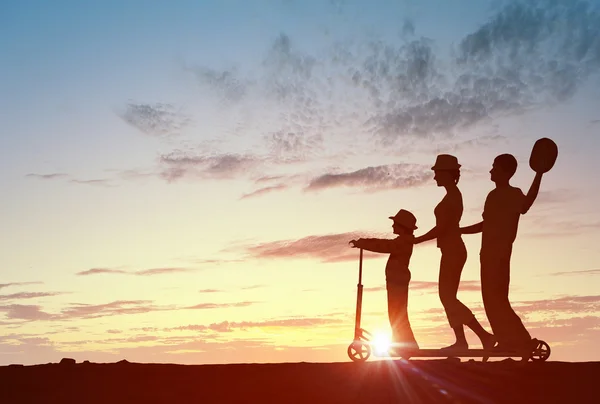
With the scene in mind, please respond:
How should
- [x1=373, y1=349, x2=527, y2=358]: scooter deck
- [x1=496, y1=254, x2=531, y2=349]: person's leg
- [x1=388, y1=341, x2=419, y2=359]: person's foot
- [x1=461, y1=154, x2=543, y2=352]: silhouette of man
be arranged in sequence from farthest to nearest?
1. [x1=388, y1=341, x2=419, y2=359]: person's foot
2. [x1=461, y1=154, x2=543, y2=352]: silhouette of man
3. [x1=496, y1=254, x2=531, y2=349]: person's leg
4. [x1=373, y1=349, x2=527, y2=358]: scooter deck

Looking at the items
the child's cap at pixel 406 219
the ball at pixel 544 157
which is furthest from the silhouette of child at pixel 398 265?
the ball at pixel 544 157

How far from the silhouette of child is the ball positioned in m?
2.53

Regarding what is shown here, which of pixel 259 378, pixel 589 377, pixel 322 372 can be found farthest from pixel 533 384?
pixel 259 378

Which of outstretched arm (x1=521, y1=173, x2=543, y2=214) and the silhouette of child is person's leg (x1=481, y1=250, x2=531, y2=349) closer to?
outstretched arm (x1=521, y1=173, x2=543, y2=214)

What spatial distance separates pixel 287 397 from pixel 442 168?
20.1 feet

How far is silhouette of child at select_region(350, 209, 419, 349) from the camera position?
1628cm

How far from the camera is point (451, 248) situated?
53.0 ft

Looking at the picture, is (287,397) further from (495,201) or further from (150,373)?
(495,201)

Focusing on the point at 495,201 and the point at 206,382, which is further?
the point at 495,201

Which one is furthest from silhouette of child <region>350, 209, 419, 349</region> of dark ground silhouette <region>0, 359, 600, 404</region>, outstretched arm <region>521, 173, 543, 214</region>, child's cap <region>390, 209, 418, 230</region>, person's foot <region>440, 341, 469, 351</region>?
outstretched arm <region>521, 173, 543, 214</region>

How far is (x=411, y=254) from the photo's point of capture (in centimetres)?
1659

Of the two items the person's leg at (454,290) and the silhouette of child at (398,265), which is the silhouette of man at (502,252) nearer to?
the person's leg at (454,290)

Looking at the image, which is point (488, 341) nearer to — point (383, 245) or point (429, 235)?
point (429, 235)

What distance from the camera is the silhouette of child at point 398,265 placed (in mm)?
16281
